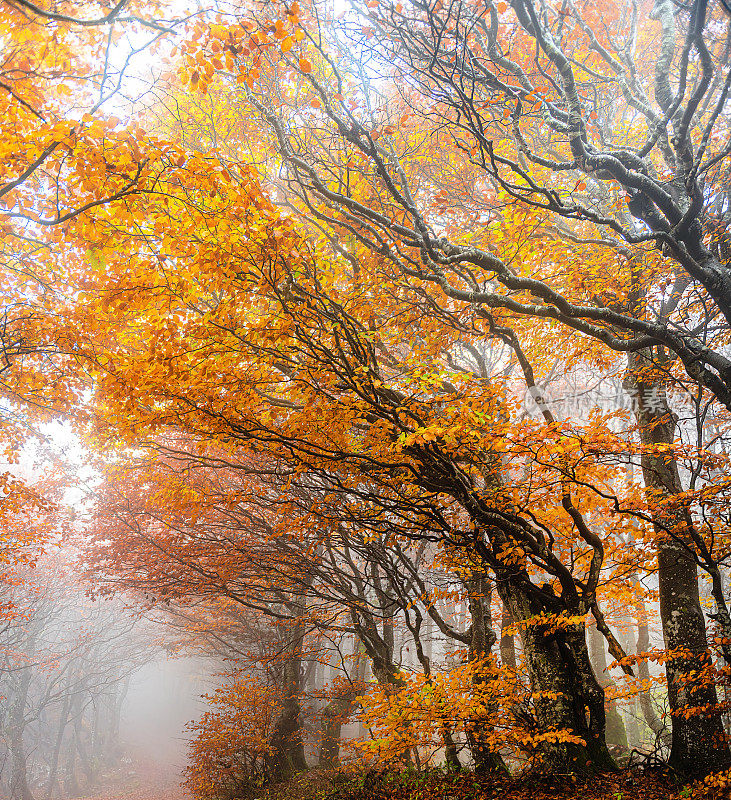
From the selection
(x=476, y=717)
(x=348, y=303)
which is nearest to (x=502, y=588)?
(x=476, y=717)

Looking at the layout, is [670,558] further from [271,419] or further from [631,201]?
[271,419]

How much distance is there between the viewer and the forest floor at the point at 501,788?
17.0 feet

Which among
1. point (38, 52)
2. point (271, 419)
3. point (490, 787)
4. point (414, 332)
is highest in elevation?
point (38, 52)

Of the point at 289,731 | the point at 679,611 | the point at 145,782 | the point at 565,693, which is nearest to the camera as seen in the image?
the point at 565,693

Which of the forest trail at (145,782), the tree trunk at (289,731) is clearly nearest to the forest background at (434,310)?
the tree trunk at (289,731)

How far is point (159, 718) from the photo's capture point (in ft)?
156

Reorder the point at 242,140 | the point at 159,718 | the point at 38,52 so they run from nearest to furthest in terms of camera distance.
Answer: the point at 38,52 < the point at 242,140 < the point at 159,718

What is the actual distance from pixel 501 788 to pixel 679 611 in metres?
3.56

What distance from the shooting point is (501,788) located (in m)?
5.90

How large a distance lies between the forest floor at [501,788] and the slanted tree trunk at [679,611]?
0.65 m

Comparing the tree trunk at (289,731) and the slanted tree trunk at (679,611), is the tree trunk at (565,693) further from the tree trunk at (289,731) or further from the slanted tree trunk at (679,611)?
the tree trunk at (289,731)

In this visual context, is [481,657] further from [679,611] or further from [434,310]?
[434,310]

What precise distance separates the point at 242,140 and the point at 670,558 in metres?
11.8

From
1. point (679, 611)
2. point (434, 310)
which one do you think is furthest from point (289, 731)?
point (434, 310)
